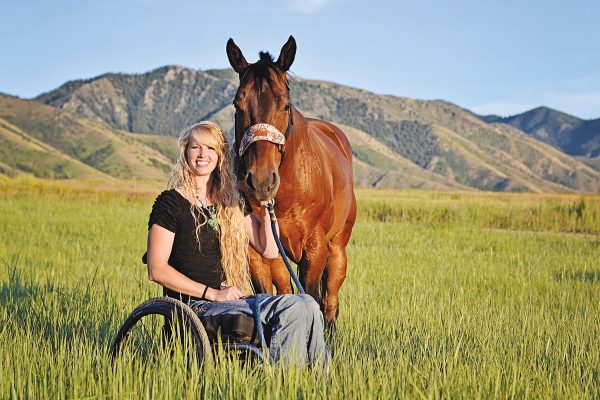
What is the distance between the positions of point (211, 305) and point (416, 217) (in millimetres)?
17690

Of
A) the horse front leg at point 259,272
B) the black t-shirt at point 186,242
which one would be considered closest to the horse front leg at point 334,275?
the horse front leg at point 259,272

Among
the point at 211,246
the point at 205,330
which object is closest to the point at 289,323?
the point at 205,330

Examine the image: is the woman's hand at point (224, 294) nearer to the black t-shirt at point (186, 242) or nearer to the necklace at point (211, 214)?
the black t-shirt at point (186, 242)

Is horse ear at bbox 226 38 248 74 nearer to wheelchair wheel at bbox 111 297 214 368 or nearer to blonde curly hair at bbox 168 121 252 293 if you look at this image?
blonde curly hair at bbox 168 121 252 293

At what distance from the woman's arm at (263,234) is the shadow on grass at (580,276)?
5.61 metres

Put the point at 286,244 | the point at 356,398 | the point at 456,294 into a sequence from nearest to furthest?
the point at 356,398 < the point at 286,244 < the point at 456,294

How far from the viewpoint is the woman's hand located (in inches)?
130

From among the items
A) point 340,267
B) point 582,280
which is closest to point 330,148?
point 340,267

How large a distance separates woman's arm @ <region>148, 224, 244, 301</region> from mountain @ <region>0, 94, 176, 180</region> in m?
136

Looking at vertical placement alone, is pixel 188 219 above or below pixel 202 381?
above

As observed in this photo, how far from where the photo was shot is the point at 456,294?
6.85 m

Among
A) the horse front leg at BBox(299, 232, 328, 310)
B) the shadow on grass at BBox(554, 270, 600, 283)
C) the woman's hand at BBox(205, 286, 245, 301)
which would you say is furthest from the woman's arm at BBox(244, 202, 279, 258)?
the shadow on grass at BBox(554, 270, 600, 283)

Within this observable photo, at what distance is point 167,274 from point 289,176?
59.7 inches

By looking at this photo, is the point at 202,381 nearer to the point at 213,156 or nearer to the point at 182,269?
the point at 182,269
